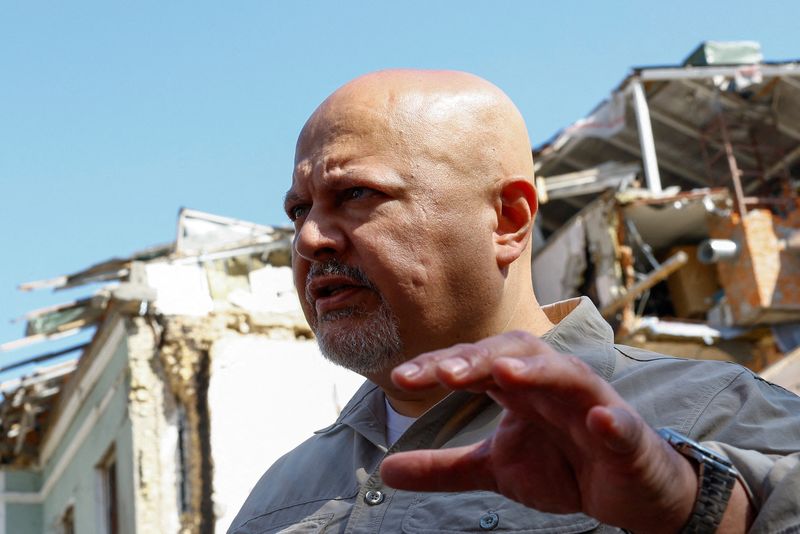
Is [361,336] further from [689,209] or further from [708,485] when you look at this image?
[689,209]

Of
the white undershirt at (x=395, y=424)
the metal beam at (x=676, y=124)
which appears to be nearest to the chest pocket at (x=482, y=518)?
the white undershirt at (x=395, y=424)

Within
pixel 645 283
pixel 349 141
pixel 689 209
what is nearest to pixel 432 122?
pixel 349 141

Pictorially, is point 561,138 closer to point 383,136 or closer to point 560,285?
point 560,285

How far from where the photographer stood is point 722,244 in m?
19.6

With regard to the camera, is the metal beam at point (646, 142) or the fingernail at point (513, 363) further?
the metal beam at point (646, 142)

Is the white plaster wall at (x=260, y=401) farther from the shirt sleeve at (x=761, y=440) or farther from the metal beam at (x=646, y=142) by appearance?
the shirt sleeve at (x=761, y=440)

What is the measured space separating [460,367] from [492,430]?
3.80 feet

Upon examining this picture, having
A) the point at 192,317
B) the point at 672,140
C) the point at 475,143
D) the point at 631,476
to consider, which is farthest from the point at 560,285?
the point at 631,476

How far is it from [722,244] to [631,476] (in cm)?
1825

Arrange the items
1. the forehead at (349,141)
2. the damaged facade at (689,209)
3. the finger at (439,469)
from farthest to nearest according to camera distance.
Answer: the damaged facade at (689,209) → the forehead at (349,141) → the finger at (439,469)

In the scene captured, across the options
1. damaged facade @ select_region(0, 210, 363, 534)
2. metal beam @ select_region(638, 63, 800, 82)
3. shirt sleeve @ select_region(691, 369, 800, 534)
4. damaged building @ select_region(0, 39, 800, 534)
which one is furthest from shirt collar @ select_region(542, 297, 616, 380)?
metal beam @ select_region(638, 63, 800, 82)

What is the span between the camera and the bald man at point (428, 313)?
2805mm

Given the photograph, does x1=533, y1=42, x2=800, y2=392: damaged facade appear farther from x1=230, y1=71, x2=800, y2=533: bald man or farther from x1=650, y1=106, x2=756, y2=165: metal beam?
x1=230, y1=71, x2=800, y2=533: bald man

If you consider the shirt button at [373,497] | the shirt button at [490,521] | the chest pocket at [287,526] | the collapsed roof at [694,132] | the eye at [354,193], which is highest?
the collapsed roof at [694,132]
